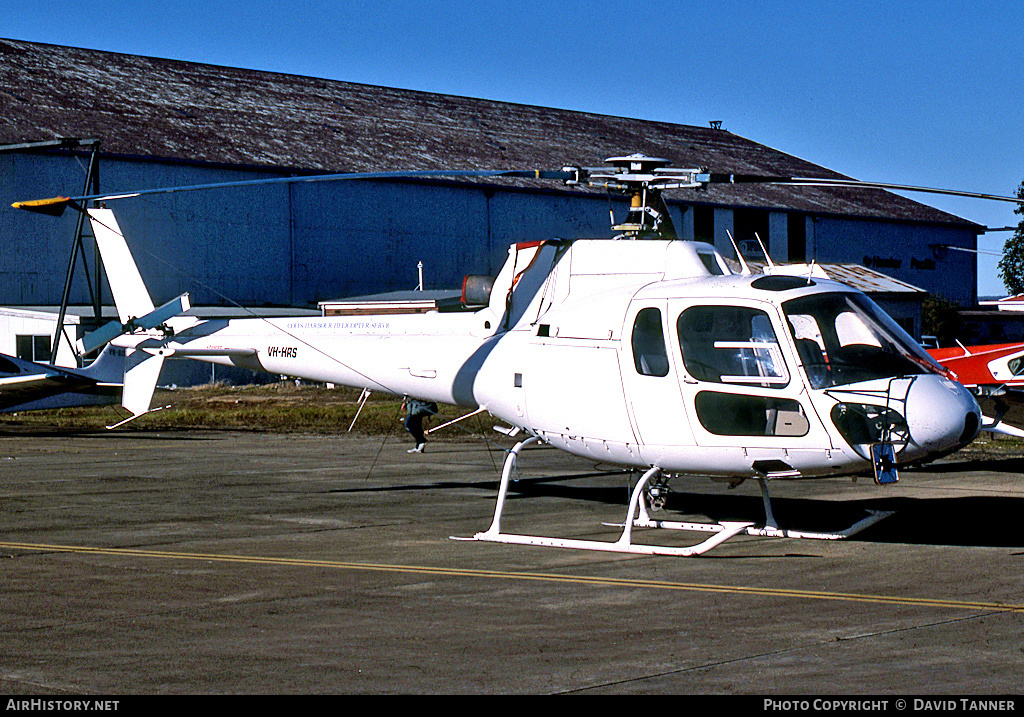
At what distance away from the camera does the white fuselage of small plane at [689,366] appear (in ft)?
36.2

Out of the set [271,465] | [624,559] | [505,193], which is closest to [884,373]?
[624,559]

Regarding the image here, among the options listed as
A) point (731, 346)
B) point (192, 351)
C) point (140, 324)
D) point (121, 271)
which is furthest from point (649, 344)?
point (121, 271)

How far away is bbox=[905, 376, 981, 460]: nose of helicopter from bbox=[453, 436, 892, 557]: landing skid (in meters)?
1.85

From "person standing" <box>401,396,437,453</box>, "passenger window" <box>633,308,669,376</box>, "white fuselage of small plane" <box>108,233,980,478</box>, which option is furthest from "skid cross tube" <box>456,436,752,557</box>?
"person standing" <box>401,396,437,453</box>

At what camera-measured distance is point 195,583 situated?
10.4 m

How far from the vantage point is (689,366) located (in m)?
11.8

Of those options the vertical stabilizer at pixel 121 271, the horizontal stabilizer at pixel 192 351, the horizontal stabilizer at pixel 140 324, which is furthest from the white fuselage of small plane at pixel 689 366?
the vertical stabilizer at pixel 121 271

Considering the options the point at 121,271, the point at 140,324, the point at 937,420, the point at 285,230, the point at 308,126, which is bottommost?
the point at 937,420

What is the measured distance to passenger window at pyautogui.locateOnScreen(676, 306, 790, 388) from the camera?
11383mm

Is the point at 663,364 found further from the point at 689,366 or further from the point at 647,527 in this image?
the point at 647,527

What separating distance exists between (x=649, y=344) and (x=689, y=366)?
55cm

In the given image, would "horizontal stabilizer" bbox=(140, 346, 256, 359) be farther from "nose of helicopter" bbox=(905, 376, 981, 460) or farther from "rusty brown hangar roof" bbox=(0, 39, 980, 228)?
"rusty brown hangar roof" bbox=(0, 39, 980, 228)

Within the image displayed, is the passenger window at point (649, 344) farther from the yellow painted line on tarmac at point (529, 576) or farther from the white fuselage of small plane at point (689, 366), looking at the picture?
the yellow painted line on tarmac at point (529, 576)

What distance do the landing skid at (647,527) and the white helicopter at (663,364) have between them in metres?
0.03
